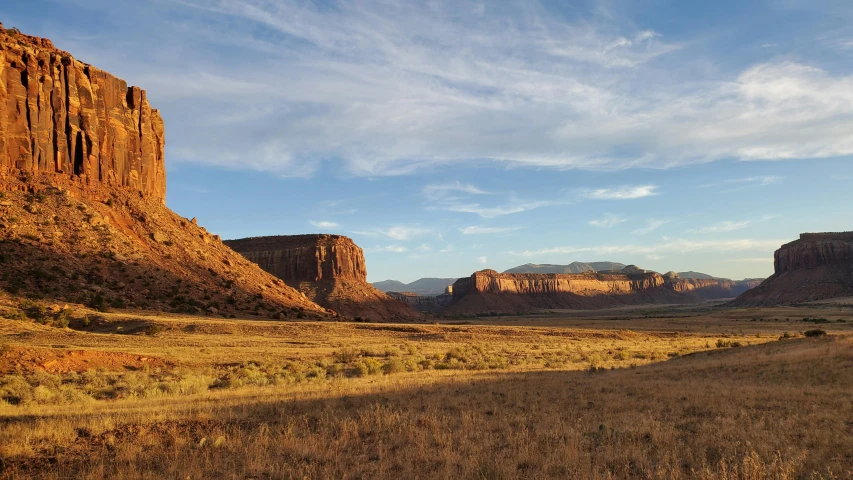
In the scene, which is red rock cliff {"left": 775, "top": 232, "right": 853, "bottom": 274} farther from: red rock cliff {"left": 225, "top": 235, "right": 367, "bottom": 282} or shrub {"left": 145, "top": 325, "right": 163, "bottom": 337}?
shrub {"left": 145, "top": 325, "right": 163, "bottom": 337}

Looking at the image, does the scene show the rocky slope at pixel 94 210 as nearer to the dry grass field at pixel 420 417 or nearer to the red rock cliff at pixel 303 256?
the dry grass field at pixel 420 417

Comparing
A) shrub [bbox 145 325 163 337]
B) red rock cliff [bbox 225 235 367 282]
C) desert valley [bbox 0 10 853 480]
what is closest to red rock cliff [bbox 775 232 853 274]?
red rock cliff [bbox 225 235 367 282]

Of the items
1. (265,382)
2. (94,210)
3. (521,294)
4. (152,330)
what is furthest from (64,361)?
(521,294)

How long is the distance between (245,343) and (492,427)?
25760 mm

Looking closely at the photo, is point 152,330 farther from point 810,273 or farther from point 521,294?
point 810,273

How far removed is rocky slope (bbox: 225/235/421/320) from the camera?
103562 mm

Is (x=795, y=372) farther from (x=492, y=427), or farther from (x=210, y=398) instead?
(x=210, y=398)

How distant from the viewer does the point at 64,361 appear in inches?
746

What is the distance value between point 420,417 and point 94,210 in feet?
179

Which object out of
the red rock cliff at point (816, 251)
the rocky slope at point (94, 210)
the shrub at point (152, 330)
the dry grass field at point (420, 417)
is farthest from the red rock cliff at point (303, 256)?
the red rock cliff at point (816, 251)

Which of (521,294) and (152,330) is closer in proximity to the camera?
(152,330)

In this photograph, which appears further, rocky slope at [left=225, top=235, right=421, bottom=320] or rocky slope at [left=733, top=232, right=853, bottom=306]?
rocky slope at [left=733, top=232, right=853, bottom=306]

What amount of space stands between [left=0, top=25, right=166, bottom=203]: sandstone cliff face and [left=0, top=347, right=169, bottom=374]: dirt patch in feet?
Result: 136

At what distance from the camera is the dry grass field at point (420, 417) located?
7.52 metres
